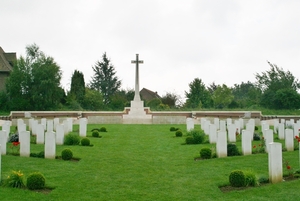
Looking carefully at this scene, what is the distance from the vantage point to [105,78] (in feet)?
182

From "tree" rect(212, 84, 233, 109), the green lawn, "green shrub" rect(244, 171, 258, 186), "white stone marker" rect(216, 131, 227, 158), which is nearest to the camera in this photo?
the green lawn

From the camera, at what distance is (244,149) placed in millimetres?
10211

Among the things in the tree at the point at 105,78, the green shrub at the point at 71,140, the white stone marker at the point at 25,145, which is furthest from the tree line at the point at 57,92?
the white stone marker at the point at 25,145

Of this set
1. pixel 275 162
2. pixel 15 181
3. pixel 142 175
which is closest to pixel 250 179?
pixel 275 162

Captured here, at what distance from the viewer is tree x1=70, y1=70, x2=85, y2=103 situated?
3899 cm

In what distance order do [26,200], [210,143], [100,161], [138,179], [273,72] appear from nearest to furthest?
[26,200] → [138,179] → [100,161] → [210,143] → [273,72]

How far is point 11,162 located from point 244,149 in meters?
6.04

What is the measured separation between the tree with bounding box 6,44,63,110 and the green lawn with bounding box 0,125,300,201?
23916 mm

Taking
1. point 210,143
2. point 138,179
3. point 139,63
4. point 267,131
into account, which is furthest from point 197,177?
point 139,63

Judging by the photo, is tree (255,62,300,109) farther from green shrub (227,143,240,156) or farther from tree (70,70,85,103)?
green shrub (227,143,240,156)

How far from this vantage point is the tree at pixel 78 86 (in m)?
39.0

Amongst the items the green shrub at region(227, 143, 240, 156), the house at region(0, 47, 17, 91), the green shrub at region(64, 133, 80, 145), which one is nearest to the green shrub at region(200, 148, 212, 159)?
the green shrub at region(227, 143, 240, 156)

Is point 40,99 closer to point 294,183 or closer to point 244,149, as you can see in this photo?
point 244,149

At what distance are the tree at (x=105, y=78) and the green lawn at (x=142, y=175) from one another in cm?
4339
